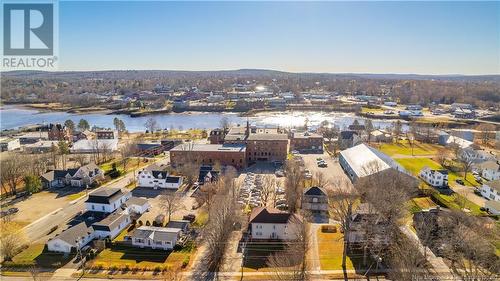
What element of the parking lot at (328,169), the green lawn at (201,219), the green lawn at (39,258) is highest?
the parking lot at (328,169)

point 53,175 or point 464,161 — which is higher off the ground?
point 464,161

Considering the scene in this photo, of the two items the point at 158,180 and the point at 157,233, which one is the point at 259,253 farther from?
the point at 158,180

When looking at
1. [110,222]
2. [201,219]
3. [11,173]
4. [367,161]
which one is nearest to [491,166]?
[367,161]

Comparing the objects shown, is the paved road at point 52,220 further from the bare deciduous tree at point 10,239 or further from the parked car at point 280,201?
the parked car at point 280,201

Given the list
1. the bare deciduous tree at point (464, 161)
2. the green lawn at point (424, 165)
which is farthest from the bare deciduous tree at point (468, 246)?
the bare deciduous tree at point (464, 161)

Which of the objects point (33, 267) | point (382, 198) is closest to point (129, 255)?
point (33, 267)
